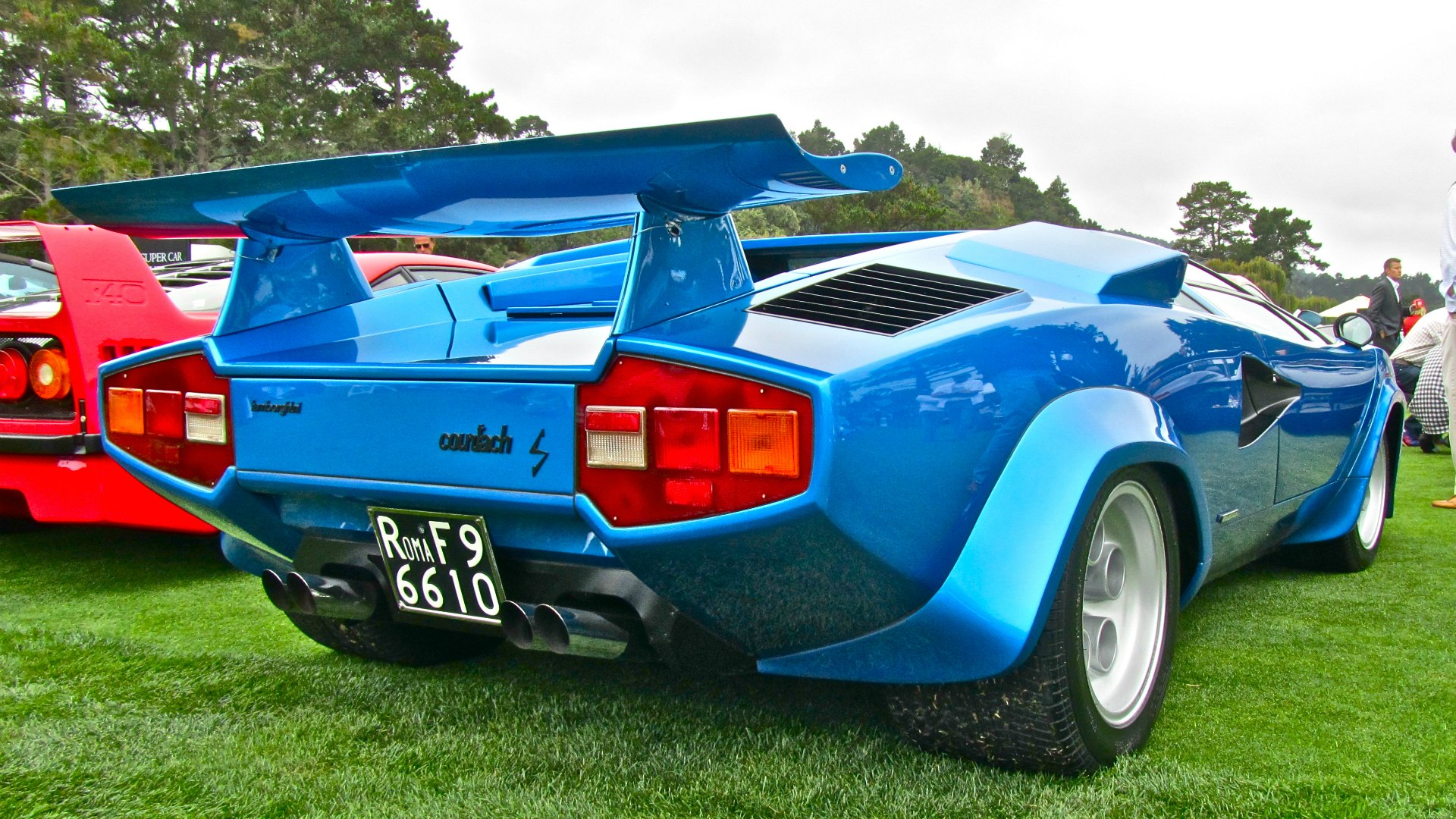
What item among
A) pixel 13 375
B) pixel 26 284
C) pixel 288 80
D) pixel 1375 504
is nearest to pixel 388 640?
pixel 13 375

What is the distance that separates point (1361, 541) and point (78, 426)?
4408mm

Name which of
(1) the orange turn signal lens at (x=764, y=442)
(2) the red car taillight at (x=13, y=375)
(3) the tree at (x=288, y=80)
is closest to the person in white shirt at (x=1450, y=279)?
(1) the orange turn signal lens at (x=764, y=442)

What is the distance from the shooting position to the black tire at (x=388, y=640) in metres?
2.54

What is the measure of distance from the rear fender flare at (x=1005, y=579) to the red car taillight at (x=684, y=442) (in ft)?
1.10

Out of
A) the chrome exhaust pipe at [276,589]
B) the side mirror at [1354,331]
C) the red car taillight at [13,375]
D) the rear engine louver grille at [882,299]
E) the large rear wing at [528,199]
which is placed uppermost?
the large rear wing at [528,199]

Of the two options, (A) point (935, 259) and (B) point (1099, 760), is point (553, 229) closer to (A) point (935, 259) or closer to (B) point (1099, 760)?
(A) point (935, 259)

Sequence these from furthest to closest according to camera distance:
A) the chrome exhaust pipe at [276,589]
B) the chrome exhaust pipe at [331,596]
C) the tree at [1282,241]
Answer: the tree at [1282,241], the chrome exhaust pipe at [276,589], the chrome exhaust pipe at [331,596]

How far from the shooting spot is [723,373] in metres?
1.50

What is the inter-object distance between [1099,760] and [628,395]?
1067mm

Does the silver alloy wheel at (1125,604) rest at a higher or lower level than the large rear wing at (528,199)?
lower

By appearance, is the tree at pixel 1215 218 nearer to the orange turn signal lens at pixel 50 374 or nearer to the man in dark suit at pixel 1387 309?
the man in dark suit at pixel 1387 309

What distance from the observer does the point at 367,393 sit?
1801 mm

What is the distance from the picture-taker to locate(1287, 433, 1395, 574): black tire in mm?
3559

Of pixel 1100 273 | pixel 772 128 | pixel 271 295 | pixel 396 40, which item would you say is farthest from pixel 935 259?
pixel 396 40
